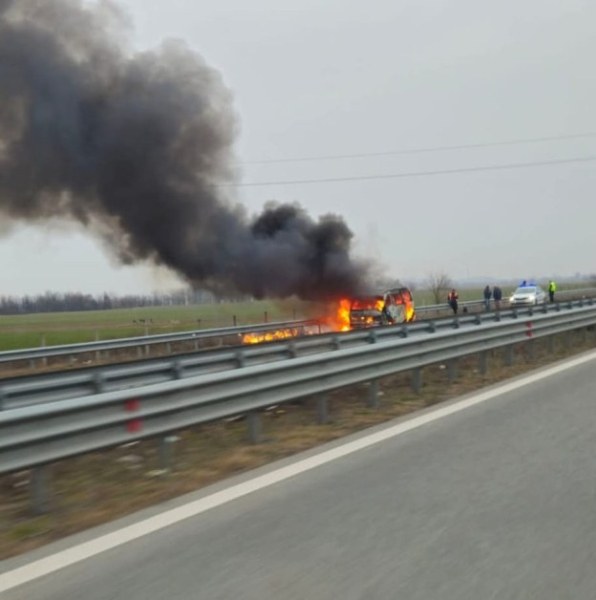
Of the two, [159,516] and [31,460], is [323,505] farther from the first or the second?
[31,460]

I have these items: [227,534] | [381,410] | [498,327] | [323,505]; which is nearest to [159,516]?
[227,534]

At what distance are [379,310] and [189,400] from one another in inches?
796

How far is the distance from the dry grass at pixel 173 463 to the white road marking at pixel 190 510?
35cm

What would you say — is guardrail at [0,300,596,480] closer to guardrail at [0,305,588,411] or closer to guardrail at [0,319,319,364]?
guardrail at [0,305,588,411]

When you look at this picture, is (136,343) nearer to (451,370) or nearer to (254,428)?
(451,370)

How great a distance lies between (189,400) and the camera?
6863 millimetres

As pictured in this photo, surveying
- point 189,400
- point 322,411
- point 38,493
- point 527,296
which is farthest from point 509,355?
point 527,296

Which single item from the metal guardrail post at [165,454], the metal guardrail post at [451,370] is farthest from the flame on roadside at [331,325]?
the metal guardrail post at [165,454]

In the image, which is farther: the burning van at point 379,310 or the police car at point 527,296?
the police car at point 527,296

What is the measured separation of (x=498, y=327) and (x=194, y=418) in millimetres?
8139

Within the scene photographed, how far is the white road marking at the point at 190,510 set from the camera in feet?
14.4

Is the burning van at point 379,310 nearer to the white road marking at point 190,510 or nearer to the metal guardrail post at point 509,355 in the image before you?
the metal guardrail post at point 509,355

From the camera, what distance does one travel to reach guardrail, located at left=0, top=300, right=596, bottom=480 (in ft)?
17.8

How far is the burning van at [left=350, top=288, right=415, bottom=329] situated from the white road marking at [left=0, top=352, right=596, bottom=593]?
16.7 m
